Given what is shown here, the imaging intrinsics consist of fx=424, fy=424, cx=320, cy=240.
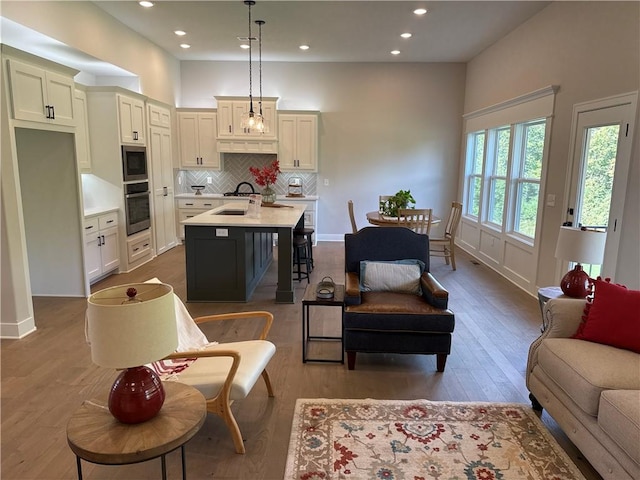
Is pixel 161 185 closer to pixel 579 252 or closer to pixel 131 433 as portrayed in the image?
pixel 131 433

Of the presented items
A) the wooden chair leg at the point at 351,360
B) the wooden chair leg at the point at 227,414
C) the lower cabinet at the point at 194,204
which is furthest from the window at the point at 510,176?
the lower cabinet at the point at 194,204

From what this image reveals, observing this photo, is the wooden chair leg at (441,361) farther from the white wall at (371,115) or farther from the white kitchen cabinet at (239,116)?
the white kitchen cabinet at (239,116)

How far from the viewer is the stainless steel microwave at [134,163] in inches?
220

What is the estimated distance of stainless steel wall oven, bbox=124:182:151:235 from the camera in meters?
5.71

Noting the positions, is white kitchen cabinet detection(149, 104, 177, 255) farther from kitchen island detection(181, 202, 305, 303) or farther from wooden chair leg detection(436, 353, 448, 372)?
wooden chair leg detection(436, 353, 448, 372)

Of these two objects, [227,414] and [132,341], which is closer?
[132,341]

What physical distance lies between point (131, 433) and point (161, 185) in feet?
18.9

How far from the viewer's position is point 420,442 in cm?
235

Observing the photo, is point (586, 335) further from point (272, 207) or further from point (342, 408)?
point (272, 207)

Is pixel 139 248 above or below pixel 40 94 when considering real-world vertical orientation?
below

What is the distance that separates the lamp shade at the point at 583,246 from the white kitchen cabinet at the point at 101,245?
184 inches

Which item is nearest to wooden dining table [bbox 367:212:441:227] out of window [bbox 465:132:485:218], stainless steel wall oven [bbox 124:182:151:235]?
window [bbox 465:132:485:218]

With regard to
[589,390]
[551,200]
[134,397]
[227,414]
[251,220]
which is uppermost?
[551,200]

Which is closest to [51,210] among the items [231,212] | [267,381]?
[231,212]
